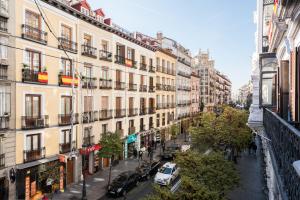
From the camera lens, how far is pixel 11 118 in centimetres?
1778

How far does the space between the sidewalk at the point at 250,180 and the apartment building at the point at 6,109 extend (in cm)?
1701

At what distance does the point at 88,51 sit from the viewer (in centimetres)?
2539

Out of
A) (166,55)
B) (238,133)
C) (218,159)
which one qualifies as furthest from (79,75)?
(166,55)

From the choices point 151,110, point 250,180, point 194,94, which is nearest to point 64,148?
point 250,180

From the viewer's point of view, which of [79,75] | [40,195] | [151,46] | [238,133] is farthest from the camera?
[151,46]

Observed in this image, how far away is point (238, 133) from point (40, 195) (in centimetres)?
2034

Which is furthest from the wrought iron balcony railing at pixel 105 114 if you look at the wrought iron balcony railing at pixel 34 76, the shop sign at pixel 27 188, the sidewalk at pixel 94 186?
the shop sign at pixel 27 188

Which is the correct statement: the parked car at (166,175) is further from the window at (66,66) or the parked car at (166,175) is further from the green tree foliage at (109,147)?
the window at (66,66)

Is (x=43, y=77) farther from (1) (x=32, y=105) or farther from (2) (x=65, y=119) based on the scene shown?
(2) (x=65, y=119)

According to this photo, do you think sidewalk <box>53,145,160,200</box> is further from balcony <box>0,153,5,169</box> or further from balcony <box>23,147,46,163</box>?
balcony <box>0,153,5,169</box>

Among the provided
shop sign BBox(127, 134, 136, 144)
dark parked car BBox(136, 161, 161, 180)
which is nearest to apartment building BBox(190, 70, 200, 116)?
shop sign BBox(127, 134, 136, 144)

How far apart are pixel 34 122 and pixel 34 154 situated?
2555 mm

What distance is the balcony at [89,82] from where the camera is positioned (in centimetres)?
2466

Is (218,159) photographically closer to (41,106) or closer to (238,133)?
(238,133)
